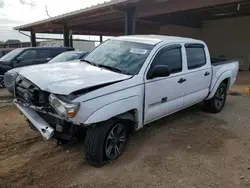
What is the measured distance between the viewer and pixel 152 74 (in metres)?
3.60

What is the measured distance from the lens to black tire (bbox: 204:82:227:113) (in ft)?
18.7

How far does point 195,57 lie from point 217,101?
5.24 feet

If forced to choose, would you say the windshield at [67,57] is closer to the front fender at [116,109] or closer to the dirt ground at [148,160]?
the dirt ground at [148,160]

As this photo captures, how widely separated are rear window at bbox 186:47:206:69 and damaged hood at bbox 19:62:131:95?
1.82 metres

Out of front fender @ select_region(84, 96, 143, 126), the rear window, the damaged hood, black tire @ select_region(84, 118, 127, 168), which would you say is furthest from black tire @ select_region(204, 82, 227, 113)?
black tire @ select_region(84, 118, 127, 168)

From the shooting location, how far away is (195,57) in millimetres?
4879

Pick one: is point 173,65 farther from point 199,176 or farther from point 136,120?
point 199,176

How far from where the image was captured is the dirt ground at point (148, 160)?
9.93 feet

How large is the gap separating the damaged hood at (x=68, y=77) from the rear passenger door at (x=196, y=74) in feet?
5.70

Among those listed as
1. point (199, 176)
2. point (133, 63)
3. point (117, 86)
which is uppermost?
point (133, 63)

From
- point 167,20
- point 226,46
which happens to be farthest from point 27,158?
point 226,46

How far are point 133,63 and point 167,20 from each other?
12290 mm

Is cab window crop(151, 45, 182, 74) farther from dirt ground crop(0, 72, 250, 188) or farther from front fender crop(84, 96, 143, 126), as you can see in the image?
dirt ground crop(0, 72, 250, 188)

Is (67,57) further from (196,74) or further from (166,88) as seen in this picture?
(166,88)
